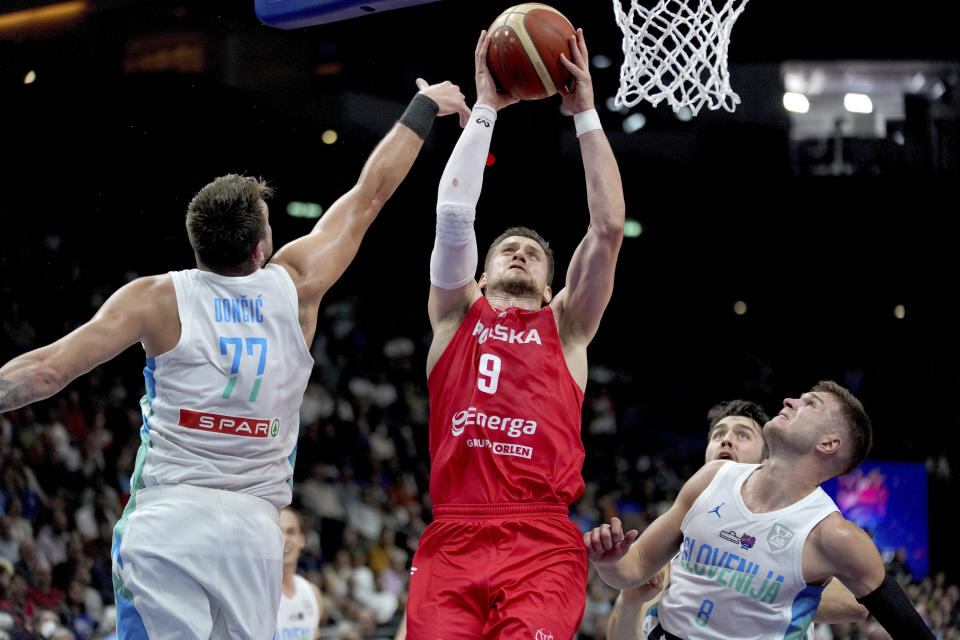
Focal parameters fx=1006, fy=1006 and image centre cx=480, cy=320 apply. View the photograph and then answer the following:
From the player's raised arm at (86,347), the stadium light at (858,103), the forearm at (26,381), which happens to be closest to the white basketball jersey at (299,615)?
the player's raised arm at (86,347)

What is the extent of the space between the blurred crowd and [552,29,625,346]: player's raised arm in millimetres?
3301

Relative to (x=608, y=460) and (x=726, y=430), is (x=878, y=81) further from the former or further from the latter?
(x=726, y=430)

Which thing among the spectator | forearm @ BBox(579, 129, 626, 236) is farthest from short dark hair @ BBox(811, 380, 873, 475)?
the spectator

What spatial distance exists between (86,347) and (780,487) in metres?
2.64

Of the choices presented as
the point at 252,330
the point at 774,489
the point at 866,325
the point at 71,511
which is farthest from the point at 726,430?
the point at 866,325

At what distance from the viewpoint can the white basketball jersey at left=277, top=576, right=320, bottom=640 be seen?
587 centimetres

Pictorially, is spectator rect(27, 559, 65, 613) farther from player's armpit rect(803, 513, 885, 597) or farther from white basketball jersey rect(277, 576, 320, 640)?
player's armpit rect(803, 513, 885, 597)

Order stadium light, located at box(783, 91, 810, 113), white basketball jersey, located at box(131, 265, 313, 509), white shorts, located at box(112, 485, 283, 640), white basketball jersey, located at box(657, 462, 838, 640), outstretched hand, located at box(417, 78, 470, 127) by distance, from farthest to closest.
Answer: stadium light, located at box(783, 91, 810, 113)
outstretched hand, located at box(417, 78, 470, 127)
white basketball jersey, located at box(657, 462, 838, 640)
white basketball jersey, located at box(131, 265, 313, 509)
white shorts, located at box(112, 485, 283, 640)

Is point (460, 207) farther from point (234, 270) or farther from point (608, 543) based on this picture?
point (608, 543)

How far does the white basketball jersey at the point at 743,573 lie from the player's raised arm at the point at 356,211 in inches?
68.9

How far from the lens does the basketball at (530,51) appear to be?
156 inches

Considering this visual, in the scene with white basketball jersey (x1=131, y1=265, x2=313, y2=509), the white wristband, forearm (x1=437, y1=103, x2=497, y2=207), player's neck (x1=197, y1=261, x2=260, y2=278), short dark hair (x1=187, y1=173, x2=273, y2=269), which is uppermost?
the white wristband

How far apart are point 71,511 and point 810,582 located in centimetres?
738

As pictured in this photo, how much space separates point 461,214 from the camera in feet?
12.5
